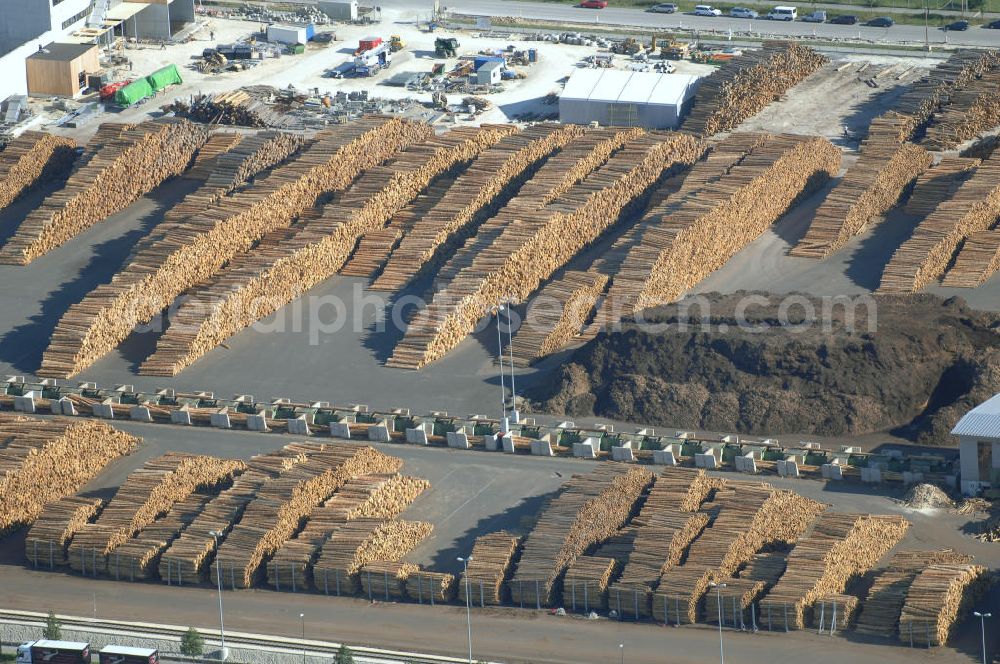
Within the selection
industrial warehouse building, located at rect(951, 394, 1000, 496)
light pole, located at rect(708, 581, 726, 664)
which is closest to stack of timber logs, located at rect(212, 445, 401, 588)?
light pole, located at rect(708, 581, 726, 664)

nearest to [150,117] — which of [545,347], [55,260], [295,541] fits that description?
[55,260]

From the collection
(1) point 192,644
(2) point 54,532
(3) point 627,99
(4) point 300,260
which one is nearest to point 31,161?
(4) point 300,260

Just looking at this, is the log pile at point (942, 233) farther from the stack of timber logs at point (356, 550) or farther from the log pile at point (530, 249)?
the stack of timber logs at point (356, 550)

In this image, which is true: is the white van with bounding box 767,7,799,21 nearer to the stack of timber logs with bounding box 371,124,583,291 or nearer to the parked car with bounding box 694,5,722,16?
the parked car with bounding box 694,5,722,16

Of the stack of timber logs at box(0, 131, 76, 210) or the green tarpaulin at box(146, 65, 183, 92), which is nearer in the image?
the stack of timber logs at box(0, 131, 76, 210)

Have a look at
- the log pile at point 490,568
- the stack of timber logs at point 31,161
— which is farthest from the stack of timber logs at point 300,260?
the log pile at point 490,568

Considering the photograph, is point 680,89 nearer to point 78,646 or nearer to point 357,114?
point 357,114
